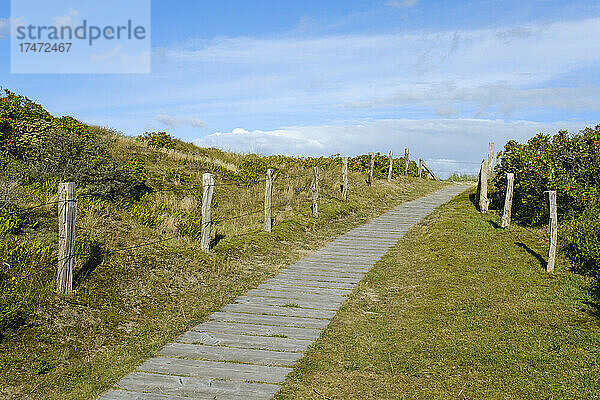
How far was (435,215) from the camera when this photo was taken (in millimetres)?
20531

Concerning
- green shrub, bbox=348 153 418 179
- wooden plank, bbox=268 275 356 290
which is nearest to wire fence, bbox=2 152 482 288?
wooden plank, bbox=268 275 356 290

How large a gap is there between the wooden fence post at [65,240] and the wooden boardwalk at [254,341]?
83.6 inches

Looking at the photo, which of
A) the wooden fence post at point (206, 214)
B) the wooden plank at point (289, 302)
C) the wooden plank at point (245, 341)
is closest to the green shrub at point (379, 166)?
the wooden fence post at point (206, 214)

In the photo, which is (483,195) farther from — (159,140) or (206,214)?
(159,140)

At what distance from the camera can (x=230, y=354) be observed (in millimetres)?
7285

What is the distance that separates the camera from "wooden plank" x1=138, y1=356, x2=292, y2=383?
652 centimetres

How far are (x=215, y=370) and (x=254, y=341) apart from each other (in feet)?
3.95

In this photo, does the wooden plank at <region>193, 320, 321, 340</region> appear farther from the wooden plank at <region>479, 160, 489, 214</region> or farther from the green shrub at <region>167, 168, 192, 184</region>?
the green shrub at <region>167, 168, 192, 184</region>

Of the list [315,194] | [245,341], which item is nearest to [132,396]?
[245,341]

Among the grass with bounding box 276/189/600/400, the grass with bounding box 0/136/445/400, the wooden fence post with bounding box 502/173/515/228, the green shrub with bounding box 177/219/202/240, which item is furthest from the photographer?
the wooden fence post with bounding box 502/173/515/228

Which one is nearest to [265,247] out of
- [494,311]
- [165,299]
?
[165,299]

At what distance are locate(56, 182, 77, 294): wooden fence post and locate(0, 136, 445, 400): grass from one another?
0.65ft

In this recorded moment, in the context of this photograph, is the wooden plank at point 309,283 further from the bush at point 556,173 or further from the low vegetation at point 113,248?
the bush at point 556,173

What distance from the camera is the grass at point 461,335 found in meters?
6.32
